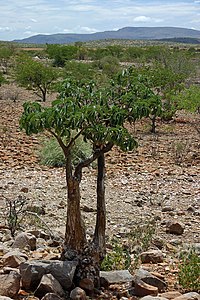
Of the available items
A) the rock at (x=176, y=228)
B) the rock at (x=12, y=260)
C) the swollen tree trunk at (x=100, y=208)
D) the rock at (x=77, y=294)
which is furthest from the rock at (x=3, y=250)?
the rock at (x=176, y=228)

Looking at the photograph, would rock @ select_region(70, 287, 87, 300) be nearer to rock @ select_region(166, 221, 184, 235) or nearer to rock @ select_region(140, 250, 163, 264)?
rock @ select_region(140, 250, 163, 264)

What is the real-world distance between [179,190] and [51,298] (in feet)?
20.8

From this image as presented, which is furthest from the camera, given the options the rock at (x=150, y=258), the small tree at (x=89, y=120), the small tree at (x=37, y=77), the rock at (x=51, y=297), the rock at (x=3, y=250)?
the small tree at (x=37, y=77)

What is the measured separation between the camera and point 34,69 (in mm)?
26156

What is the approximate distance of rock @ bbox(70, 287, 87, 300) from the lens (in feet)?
13.8

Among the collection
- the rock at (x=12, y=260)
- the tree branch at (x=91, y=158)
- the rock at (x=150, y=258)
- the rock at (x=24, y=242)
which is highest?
the tree branch at (x=91, y=158)

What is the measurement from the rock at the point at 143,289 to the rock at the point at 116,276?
21 centimetres

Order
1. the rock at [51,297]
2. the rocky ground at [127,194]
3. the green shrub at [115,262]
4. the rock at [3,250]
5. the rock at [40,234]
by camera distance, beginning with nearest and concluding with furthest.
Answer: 1. the rock at [51,297]
2. the green shrub at [115,262]
3. the rock at [3,250]
4. the rock at [40,234]
5. the rocky ground at [127,194]

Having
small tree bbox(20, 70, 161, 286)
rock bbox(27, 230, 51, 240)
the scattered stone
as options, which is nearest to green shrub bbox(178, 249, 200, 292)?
small tree bbox(20, 70, 161, 286)

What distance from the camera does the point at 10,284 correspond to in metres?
4.19

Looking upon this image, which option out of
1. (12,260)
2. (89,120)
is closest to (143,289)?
(12,260)

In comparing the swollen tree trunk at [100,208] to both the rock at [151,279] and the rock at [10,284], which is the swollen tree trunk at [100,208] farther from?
the rock at [10,284]

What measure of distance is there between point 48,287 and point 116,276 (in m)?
0.77

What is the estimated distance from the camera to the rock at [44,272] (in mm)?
4367
